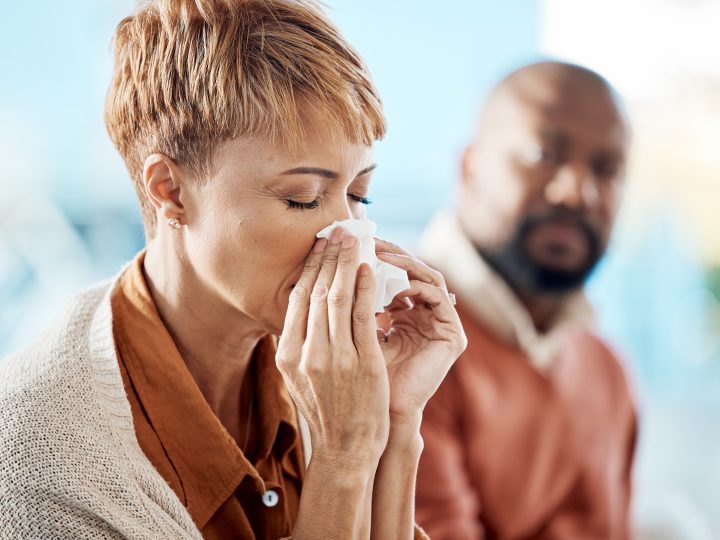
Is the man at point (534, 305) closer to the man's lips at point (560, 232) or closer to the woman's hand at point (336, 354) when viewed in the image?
the man's lips at point (560, 232)

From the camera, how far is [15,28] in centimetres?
240

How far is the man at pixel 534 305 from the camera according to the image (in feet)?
5.99

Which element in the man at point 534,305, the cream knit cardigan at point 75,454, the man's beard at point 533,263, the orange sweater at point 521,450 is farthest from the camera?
the man's beard at point 533,263

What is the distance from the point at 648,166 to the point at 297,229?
238cm

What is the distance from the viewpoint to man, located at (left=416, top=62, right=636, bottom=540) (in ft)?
5.99

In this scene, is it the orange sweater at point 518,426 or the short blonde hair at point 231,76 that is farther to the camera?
the orange sweater at point 518,426

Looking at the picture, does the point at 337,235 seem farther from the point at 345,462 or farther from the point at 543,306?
the point at 543,306

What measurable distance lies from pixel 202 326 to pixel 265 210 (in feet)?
0.68

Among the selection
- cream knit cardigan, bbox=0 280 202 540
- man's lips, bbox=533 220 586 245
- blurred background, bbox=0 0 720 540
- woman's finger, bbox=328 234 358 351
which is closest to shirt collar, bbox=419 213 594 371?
man's lips, bbox=533 220 586 245

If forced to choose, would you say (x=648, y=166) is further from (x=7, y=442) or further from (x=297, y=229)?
(x=7, y=442)

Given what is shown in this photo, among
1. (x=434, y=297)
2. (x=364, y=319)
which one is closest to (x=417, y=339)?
(x=434, y=297)

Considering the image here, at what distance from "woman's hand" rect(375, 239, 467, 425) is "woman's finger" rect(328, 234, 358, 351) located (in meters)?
0.12

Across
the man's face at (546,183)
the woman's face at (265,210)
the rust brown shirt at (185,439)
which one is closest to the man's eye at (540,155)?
the man's face at (546,183)

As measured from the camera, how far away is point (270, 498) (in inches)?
43.4
